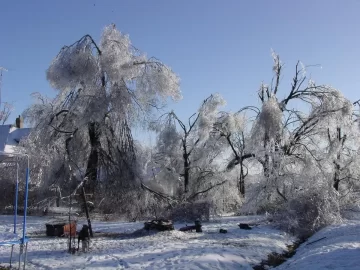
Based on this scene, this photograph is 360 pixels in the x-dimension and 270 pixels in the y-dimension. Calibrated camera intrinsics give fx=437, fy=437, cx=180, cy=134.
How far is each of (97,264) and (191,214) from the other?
1185 cm

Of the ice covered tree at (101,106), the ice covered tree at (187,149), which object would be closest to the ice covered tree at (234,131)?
the ice covered tree at (187,149)

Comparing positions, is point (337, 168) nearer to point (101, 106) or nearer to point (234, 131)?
point (234, 131)

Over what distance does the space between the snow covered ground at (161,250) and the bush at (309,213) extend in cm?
84

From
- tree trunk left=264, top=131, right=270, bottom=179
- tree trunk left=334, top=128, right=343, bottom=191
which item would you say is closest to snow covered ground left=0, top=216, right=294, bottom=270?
tree trunk left=264, top=131, right=270, bottom=179

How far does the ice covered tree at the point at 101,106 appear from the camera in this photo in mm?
21047

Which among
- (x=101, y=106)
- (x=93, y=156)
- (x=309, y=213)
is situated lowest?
(x=309, y=213)

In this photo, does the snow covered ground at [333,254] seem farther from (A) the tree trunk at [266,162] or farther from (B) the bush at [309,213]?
(A) the tree trunk at [266,162]

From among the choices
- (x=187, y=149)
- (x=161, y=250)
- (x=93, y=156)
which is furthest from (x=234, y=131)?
(x=161, y=250)

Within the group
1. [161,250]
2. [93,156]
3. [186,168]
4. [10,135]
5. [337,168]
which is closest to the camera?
[161,250]

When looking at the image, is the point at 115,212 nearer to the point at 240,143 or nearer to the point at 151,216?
the point at 151,216

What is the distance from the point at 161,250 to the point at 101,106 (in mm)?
9599

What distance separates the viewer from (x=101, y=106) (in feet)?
68.8

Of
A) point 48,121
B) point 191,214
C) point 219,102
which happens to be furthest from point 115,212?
point 219,102

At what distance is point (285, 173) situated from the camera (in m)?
23.3
